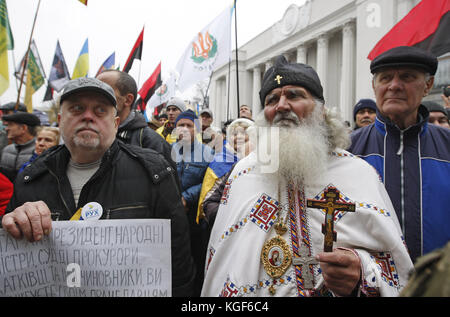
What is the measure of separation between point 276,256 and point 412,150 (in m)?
1.31

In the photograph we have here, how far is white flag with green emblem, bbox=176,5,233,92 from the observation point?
23.6 feet

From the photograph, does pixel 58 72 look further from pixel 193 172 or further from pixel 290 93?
pixel 290 93

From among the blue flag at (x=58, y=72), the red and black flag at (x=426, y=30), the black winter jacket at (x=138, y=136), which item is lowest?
the black winter jacket at (x=138, y=136)

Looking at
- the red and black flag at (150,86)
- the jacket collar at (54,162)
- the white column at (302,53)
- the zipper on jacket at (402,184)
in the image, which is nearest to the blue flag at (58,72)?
the red and black flag at (150,86)

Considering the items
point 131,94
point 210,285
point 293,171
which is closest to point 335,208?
point 293,171

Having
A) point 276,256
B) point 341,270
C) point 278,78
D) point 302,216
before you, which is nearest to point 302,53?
point 278,78

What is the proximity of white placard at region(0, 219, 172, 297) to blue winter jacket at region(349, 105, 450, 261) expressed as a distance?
1.66m

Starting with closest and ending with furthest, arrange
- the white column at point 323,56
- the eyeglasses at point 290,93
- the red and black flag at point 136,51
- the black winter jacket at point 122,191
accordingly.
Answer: the black winter jacket at point 122,191
the eyeglasses at point 290,93
the red and black flag at point 136,51
the white column at point 323,56

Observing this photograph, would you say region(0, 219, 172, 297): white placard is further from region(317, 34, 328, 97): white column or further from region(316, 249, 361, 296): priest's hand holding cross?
region(317, 34, 328, 97): white column

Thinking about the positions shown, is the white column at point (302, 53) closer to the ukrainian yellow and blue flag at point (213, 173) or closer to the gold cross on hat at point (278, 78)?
the ukrainian yellow and blue flag at point (213, 173)

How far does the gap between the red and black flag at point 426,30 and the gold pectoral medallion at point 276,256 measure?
3262mm

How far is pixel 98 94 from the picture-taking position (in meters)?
1.89

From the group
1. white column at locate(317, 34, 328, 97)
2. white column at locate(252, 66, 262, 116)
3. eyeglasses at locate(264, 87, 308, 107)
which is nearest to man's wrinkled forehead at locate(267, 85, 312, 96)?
eyeglasses at locate(264, 87, 308, 107)

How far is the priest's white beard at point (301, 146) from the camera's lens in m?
1.94
